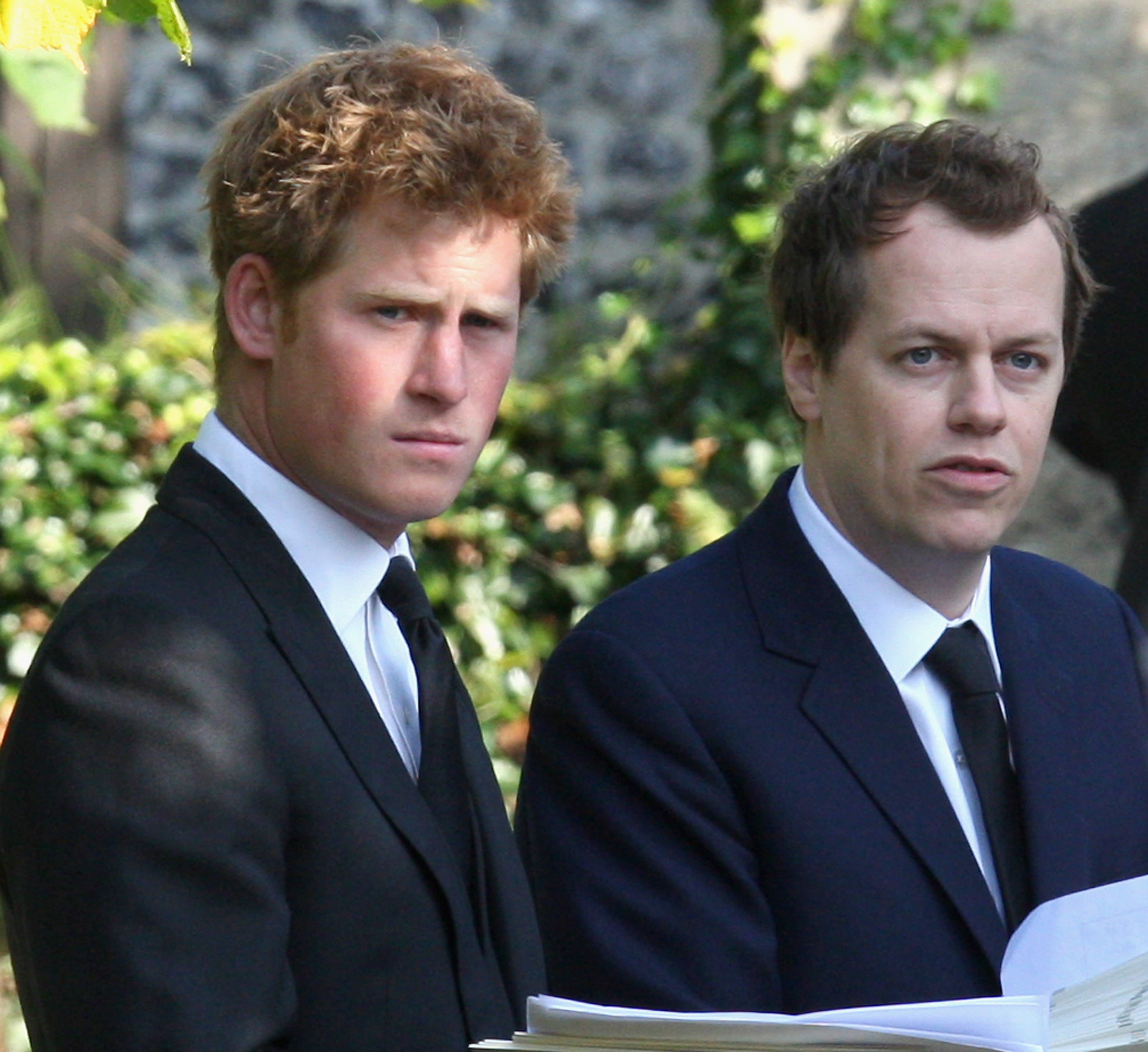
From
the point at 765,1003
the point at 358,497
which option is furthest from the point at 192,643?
the point at 765,1003

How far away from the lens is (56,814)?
1578 millimetres

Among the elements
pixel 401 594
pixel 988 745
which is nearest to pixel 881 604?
pixel 988 745

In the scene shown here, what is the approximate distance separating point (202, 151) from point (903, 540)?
4.05 meters

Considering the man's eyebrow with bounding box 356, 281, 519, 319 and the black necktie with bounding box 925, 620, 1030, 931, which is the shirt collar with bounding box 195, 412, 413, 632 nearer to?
the man's eyebrow with bounding box 356, 281, 519, 319

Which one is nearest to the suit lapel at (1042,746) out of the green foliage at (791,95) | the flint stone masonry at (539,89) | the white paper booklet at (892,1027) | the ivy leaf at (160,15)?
the white paper booklet at (892,1027)

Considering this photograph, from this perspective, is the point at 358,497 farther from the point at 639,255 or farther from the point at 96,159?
the point at 639,255

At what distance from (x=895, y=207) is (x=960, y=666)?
55 centimetres

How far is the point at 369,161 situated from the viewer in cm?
182

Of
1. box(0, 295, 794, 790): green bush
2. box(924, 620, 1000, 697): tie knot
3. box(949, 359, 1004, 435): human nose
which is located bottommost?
box(924, 620, 1000, 697): tie knot

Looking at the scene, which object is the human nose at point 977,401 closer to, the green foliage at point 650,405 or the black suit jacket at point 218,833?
the black suit jacket at point 218,833

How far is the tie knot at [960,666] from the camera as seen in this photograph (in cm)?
223

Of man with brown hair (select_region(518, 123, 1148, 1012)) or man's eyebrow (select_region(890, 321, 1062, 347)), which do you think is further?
man's eyebrow (select_region(890, 321, 1062, 347))

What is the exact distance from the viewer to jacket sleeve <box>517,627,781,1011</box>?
6.46 ft

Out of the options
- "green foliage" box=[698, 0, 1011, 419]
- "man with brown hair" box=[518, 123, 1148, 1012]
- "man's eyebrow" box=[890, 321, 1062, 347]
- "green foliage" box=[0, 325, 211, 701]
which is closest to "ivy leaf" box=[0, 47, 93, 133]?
"green foliage" box=[0, 325, 211, 701]
